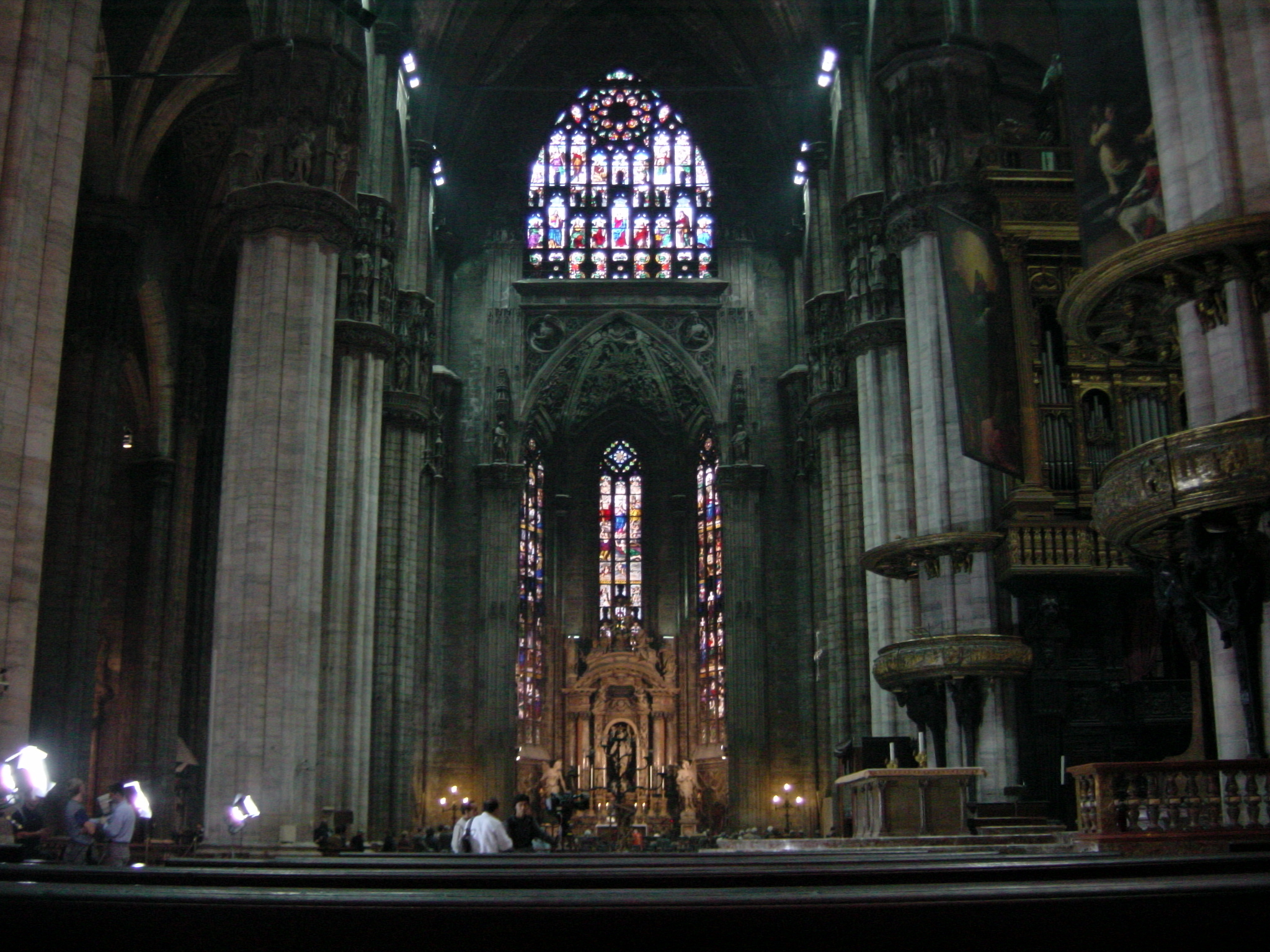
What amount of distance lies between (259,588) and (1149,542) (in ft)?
40.4

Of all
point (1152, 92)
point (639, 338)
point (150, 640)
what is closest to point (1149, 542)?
point (1152, 92)

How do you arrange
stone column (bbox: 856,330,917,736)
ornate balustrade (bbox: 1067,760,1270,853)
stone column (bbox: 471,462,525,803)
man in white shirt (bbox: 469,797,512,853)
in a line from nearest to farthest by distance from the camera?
ornate balustrade (bbox: 1067,760,1270,853) < man in white shirt (bbox: 469,797,512,853) < stone column (bbox: 856,330,917,736) < stone column (bbox: 471,462,525,803)

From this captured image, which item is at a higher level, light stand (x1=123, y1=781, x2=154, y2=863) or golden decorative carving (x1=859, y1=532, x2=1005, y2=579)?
golden decorative carving (x1=859, y1=532, x2=1005, y2=579)

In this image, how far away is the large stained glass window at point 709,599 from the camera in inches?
1688

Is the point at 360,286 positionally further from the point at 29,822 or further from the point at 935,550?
the point at 29,822

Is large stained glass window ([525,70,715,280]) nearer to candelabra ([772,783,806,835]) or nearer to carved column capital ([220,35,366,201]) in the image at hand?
candelabra ([772,783,806,835])

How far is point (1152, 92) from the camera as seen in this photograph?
12766mm

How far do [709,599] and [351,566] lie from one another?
800 inches

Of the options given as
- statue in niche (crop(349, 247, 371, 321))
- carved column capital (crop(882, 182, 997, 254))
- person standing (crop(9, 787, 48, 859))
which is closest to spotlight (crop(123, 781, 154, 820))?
person standing (crop(9, 787, 48, 859))

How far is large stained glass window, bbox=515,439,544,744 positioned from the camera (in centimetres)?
4256

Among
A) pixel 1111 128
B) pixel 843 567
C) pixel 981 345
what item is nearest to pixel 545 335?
pixel 843 567

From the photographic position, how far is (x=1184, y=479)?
10.3 m

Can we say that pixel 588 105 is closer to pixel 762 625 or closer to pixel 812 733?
pixel 762 625

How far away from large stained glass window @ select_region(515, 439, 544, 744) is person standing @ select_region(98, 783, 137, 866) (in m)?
27.8
